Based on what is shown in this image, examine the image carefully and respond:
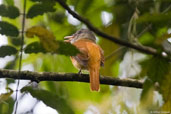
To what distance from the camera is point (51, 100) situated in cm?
190

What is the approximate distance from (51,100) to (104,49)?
1198mm

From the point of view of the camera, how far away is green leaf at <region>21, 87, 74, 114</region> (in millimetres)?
1883

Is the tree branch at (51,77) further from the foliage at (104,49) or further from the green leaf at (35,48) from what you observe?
the green leaf at (35,48)

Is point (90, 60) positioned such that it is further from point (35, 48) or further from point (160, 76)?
point (160, 76)

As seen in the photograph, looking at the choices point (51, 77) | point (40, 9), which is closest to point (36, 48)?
point (40, 9)

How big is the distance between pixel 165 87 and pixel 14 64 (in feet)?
5.85

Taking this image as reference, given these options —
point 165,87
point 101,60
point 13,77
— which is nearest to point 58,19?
point 101,60

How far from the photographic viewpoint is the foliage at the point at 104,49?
4.53ft

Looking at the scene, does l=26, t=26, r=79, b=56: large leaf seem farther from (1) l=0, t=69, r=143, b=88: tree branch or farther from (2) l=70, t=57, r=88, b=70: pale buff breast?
(2) l=70, t=57, r=88, b=70: pale buff breast

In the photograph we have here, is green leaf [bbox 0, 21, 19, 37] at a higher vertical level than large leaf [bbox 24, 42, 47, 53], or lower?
higher

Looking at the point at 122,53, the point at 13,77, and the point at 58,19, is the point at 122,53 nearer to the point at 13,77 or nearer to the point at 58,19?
the point at 58,19

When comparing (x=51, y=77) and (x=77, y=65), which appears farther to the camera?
(x=77, y=65)

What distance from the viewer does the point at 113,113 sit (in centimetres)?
185

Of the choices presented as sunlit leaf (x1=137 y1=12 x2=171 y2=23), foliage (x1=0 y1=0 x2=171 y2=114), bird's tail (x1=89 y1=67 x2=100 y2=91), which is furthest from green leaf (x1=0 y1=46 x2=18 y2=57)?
bird's tail (x1=89 y1=67 x2=100 y2=91)
